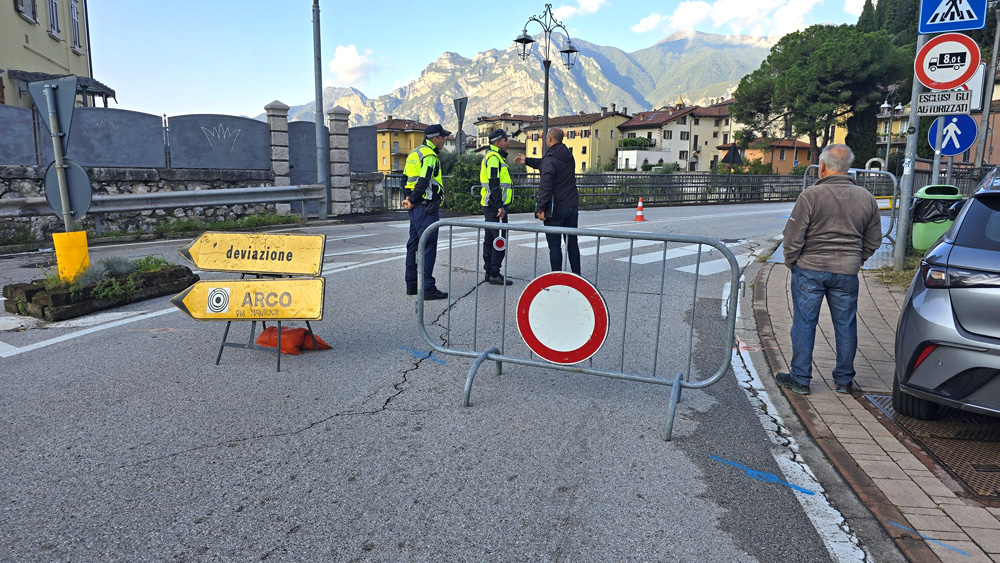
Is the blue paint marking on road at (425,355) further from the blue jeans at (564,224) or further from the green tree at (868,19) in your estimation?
the green tree at (868,19)

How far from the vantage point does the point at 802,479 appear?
3.61m

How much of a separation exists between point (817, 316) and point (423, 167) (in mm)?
4576

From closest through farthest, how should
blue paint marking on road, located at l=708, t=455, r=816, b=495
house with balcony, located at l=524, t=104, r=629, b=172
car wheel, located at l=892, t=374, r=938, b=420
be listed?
blue paint marking on road, located at l=708, t=455, r=816, b=495, car wheel, located at l=892, t=374, r=938, b=420, house with balcony, located at l=524, t=104, r=629, b=172

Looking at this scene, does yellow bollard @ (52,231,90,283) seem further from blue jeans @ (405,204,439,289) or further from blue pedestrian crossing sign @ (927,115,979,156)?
blue pedestrian crossing sign @ (927,115,979,156)

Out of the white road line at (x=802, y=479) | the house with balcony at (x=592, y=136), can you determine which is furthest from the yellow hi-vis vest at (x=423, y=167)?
the house with balcony at (x=592, y=136)

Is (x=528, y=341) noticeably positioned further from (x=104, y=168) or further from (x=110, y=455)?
(x=104, y=168)

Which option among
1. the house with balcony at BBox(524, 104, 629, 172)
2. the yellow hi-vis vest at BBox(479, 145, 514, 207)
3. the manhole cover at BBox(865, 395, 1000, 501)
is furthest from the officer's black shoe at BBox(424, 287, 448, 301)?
the house with balcony at BBox(524, 104, 629, 172)

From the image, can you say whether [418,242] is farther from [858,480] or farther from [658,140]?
[658,140]

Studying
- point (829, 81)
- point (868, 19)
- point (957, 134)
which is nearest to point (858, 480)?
point (957, 134)

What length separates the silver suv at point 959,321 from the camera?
146 inches

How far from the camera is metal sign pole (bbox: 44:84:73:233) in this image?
6930mm

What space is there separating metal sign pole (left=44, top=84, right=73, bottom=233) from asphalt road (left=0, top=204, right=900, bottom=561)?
4.43 ft

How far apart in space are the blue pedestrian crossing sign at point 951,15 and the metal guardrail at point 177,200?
41.1ft

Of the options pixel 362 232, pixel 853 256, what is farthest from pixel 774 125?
pixel 853 256
